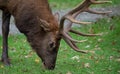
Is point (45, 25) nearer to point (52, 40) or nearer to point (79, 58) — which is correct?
point (52, 40)

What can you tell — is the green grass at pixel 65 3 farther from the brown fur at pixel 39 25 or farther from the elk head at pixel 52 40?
the elk head at pixel 52 40

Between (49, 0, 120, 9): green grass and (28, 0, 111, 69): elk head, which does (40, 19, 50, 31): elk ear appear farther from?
(49, 0, 120, 9): green grass

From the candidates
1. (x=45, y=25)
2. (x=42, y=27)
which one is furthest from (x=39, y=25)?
(x=45, y=25)

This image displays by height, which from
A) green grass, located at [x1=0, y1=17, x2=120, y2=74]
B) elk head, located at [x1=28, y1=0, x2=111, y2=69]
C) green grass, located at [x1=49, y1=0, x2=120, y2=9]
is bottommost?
green grass, located at [x1=49, y1=0, x2=120, y2=9]

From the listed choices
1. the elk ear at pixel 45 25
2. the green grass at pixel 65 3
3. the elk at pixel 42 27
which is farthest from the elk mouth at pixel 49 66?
the green grass at pixel 65 3

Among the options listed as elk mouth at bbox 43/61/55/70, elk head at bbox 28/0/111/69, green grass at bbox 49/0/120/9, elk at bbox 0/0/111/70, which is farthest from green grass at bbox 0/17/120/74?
green grass at bbox 49/0/120/9

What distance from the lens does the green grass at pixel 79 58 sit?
9.67 m

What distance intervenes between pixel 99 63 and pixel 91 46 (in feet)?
7.66

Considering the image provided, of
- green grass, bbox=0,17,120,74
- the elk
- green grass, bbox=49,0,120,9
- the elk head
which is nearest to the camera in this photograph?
the elk head

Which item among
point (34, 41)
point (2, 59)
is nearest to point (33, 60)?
point (2, 59)

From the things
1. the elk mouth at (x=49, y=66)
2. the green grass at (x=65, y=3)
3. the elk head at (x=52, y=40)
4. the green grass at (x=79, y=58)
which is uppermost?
the elk head at (x=52, y=40)

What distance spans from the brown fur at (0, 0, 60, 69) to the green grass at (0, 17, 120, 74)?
353 millimetres

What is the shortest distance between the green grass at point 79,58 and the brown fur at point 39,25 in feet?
1.16

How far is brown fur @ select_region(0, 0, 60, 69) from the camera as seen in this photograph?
9.13m
